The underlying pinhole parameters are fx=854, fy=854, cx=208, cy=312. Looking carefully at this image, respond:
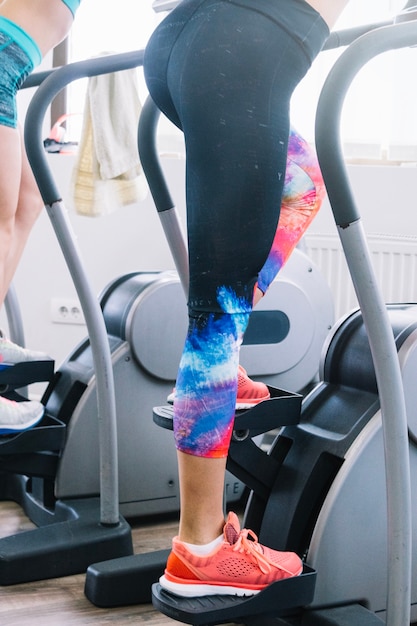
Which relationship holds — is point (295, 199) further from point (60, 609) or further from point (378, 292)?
point (60, 609)

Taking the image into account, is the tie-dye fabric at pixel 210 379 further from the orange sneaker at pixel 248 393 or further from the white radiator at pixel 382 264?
the white radiator at pixel 382 264

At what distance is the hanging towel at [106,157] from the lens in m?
2.47

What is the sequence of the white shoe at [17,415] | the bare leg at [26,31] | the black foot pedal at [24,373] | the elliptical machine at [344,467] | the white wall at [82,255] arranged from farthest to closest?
the white wall at [82,255] < the black foot pedal at [24,373] < the white shoe at [17,415] < the bare leg at [26,31] < the elliptical machine at [344,467]

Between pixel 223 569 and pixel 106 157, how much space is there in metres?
1.52

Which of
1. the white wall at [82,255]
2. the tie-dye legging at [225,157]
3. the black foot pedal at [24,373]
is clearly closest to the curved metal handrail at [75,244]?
the black foot pedal at [24,373]

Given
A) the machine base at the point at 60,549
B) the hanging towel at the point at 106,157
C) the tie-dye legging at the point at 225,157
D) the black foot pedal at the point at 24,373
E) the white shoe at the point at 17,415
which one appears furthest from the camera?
the hanging towel at the point at 106,157

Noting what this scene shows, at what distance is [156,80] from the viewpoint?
1282mm

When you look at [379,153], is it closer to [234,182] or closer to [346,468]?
[346,468]

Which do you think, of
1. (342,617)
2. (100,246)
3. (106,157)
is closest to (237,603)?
(342,617)

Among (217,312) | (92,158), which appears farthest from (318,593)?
(92,158)

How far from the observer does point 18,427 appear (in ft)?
6.50

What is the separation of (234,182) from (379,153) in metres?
2.15

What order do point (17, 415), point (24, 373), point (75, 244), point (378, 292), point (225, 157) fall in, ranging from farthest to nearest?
point (24, 373), point (17, 415), point (75, 244), point (378, 292), point (225, 157)

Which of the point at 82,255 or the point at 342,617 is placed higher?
the point at 82,255
